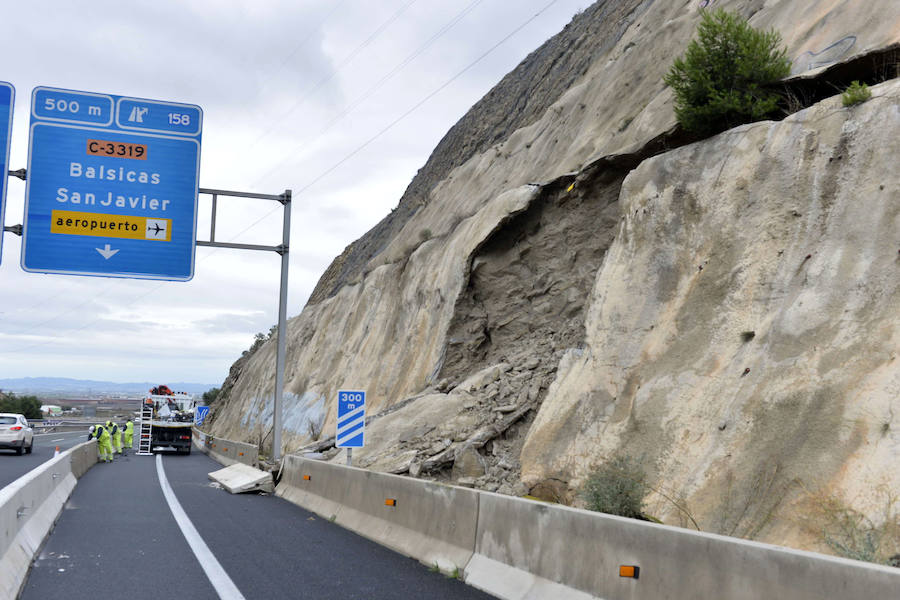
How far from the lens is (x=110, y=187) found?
59.7ft

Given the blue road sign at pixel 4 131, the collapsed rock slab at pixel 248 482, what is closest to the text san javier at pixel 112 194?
the blue road sign at pixel 4 131

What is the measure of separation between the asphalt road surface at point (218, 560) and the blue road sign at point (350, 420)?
140 centimetres

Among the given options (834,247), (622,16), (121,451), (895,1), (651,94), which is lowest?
(121,451)

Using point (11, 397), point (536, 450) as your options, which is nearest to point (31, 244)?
point (536, 450)

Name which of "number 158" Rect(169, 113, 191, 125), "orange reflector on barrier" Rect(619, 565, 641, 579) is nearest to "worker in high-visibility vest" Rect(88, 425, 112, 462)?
"number 158" Rect(169, 113, 191, 125)

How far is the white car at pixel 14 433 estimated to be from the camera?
3175 centimetres

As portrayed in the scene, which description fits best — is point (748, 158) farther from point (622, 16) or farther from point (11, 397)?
point (11, 397)

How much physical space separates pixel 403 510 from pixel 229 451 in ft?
72.6

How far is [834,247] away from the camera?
10031 millimetres

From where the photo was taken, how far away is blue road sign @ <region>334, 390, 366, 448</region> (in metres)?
14.3

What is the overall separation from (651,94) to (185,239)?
448 inches

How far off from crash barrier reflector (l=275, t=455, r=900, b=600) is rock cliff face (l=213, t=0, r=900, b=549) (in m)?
2.53

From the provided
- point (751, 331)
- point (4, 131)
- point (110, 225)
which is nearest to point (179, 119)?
point (110, 225)

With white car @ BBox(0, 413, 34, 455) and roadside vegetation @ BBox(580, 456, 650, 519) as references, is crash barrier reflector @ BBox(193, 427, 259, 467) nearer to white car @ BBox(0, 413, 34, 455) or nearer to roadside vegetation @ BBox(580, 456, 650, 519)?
white car @ BBox(0, 413, 34, 455)
